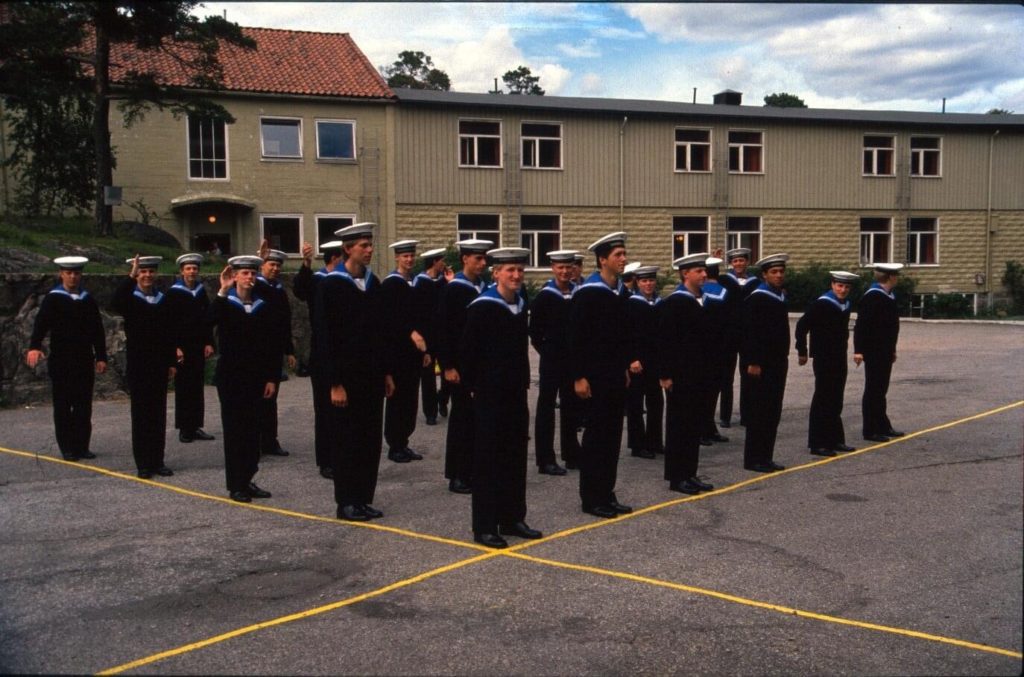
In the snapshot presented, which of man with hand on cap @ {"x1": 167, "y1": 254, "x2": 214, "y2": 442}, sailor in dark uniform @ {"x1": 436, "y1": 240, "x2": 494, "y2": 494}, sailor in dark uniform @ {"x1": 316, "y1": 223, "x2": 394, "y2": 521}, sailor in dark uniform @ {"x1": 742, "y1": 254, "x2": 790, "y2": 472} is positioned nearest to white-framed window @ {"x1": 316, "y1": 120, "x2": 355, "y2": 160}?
man with hand on cap @ {"x1": 167, "y1": 254, "x2": 214, "y2": 442}

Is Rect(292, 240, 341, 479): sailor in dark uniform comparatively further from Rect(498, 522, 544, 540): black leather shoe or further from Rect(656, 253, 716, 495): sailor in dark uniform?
Rect(656, 253, 716, 495): sailor in dark uniform

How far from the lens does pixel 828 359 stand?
1080 centimetres

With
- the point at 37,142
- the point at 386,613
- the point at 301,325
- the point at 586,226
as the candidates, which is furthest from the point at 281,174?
the point at 386,613

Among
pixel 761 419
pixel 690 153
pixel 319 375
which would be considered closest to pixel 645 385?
pixel 761 419

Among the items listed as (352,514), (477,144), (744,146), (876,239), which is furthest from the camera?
(876,239)

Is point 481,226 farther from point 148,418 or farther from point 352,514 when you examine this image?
point 352,514

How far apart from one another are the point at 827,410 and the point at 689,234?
25.1 meters

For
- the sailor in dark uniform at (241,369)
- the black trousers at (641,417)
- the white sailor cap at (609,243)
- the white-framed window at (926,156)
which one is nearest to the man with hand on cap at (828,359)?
the black trousers at (641,417)

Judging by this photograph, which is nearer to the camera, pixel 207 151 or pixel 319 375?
pixel 319 375

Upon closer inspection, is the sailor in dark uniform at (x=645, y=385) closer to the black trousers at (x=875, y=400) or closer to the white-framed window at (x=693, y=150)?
the black trousers at (x=875, y=400)

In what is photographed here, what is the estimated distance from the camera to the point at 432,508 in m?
8.27

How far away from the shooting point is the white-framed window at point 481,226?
1297 inches

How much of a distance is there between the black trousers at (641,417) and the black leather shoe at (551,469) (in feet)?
4.32

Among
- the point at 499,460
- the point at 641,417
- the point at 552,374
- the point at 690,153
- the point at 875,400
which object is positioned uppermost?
the point at 690,153
